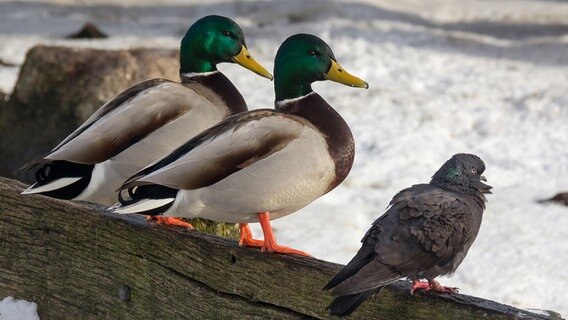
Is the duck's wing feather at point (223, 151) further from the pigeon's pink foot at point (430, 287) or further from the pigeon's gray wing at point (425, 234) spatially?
the pigeon's pink foot at point (430, 287)

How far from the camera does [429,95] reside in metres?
9.92

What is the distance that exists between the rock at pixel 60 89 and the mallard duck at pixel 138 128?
3.01 m

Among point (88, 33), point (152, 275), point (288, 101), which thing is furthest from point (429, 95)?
point (152, 275)

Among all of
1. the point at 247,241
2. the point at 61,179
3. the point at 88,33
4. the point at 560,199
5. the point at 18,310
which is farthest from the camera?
the point at 88,33

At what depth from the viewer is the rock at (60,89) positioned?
7.32 m

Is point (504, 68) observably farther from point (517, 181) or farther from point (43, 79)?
point (43, 79)

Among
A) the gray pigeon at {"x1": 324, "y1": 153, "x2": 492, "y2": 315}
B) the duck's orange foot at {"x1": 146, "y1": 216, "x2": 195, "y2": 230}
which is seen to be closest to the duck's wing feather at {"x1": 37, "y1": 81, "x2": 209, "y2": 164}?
the duck's orange foot at {"x1": 146, "y1": 216, "x2": 195, "y2": 230}

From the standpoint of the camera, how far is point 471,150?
8.48 metres

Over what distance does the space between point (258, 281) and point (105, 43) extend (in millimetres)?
8585

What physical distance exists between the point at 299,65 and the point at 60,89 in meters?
3.90

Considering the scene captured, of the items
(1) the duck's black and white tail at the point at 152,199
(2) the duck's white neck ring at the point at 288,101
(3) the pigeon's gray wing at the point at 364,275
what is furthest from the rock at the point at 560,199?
(3) the pigeon's gray wing at the point at 364,275

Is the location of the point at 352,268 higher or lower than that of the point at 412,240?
lower

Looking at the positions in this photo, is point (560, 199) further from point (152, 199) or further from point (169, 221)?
point (152, 199)

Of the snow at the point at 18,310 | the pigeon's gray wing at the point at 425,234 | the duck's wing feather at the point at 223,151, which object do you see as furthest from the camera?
the snow at the point at 18,310
